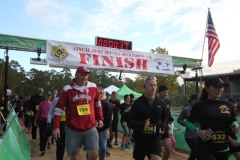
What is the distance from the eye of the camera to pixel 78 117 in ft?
17.7

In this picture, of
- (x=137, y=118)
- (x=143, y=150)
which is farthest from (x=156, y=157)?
(x=137, y=118)

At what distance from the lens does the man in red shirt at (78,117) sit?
539 centimetres

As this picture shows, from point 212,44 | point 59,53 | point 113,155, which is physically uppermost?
point 212,44

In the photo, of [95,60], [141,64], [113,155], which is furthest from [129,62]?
[113,155]

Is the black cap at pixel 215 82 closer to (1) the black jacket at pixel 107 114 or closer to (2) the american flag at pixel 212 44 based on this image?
(1) the black jacket at pixel 107 114

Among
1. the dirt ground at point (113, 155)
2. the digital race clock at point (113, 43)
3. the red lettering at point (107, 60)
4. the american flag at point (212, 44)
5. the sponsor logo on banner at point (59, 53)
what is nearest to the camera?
the dirt ground at point (113, 155)

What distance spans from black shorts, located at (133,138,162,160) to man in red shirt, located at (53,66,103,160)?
761 millimetres

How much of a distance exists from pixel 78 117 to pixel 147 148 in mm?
1332

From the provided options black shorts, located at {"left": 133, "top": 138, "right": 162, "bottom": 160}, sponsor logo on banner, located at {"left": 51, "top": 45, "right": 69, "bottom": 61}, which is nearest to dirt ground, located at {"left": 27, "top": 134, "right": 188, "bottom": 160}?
sponsor logo on banner, located at {"left": 51, "top": 45, "right": 69, "bottom": 61}

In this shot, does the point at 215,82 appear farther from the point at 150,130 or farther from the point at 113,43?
the point at 113,43

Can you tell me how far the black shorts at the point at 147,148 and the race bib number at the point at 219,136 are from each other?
115 cm

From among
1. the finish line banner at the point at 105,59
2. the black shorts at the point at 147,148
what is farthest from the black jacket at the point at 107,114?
the finish line banner at the point at 105,59

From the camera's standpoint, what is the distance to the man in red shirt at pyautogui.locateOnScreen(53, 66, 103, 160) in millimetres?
5395

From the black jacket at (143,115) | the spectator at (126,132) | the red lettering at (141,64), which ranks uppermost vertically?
the red lettering at (141,64)
